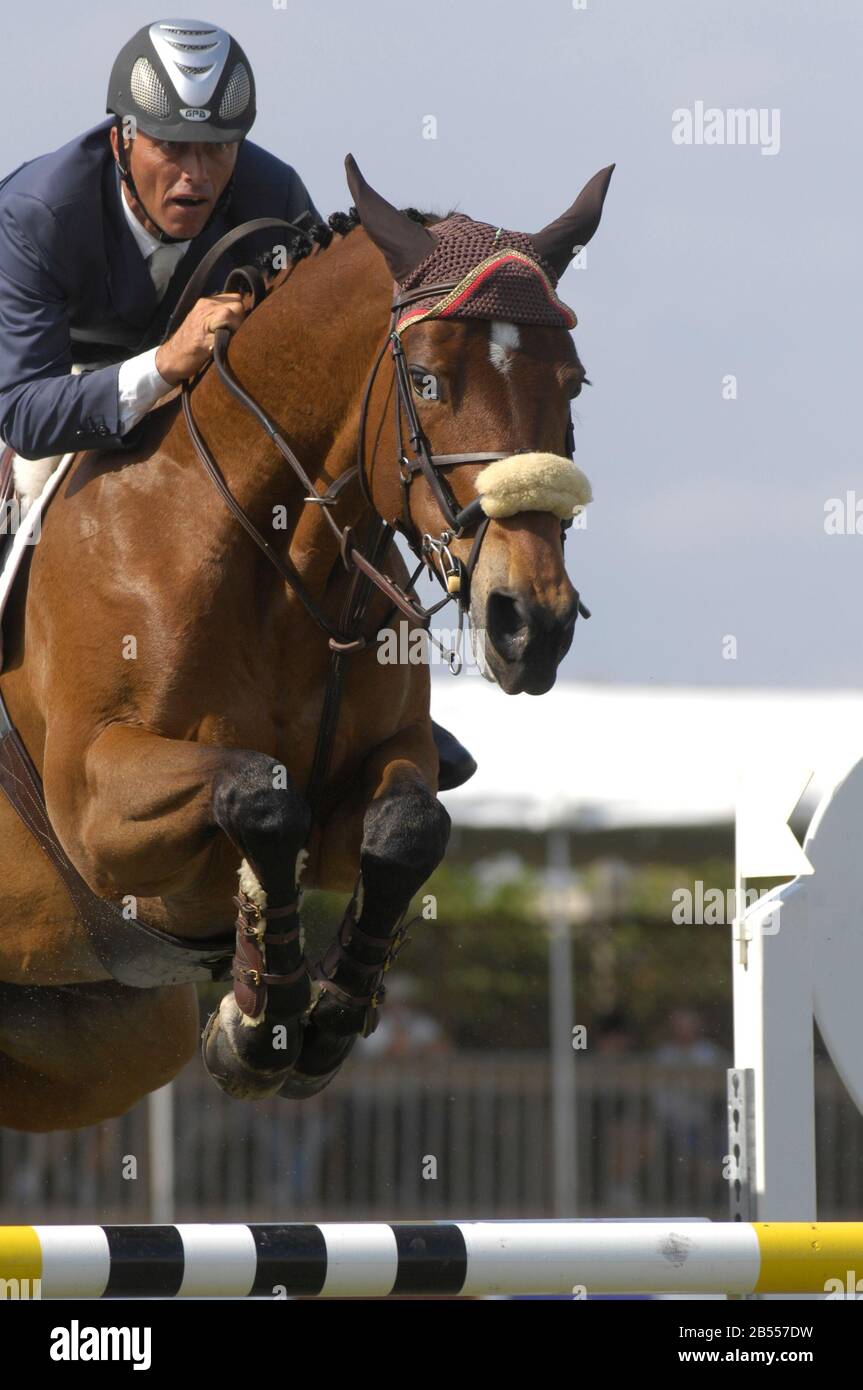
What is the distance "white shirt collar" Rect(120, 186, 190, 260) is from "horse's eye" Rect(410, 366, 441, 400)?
113cm

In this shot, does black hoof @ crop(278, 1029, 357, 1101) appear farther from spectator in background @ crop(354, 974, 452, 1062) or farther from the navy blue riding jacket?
spectator in background @ crop(354, 974, 452, 1062)

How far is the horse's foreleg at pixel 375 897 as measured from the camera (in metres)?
4.13

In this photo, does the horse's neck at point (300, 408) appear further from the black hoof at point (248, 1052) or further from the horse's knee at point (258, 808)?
the black hoof at point (248, 1052)

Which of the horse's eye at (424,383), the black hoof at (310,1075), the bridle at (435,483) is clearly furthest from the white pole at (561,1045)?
the horse's eye at (424,383)

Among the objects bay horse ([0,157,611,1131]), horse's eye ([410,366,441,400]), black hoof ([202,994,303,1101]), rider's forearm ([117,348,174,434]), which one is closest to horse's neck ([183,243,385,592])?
bay horse ([0,157,611,1131])

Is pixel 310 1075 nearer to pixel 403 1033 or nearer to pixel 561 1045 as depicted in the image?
pixel 561 1045

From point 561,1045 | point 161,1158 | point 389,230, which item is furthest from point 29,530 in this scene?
point 561,1045

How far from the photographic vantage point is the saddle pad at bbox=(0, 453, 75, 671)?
4734mm

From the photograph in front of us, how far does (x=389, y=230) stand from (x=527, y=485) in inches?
29.8

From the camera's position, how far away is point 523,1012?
1393 centimetres

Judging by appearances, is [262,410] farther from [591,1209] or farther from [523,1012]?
[523,1012]

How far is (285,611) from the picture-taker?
4.40 metres

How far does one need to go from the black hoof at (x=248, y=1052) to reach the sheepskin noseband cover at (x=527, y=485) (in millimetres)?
1266
